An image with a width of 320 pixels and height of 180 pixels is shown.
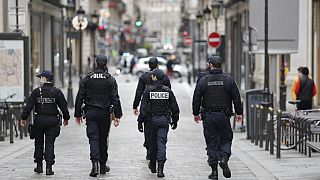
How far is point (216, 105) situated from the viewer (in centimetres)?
1409

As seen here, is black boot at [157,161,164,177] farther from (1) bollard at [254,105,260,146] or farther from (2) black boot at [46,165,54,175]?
(1) bollard at [254,105,260,146]

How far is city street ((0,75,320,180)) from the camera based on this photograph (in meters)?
14.9

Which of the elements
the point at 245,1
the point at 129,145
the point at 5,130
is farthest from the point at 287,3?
the point at 245,1

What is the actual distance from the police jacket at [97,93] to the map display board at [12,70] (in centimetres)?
908

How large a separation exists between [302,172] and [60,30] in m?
40.6

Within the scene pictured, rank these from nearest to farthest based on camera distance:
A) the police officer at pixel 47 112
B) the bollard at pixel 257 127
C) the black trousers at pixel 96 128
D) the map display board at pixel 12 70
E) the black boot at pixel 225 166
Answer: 1. the black boot at pixel 225 166
2. the black trousers at pixel 96 128
3. the police officer at pixel 47 112
4. the bollard at pixel 257 127
5. the map display board at pixel 12 70

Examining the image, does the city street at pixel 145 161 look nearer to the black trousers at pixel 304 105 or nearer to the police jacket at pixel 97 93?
the police jacket at pixel 97 93

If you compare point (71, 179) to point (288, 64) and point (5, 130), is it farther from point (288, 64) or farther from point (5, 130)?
point (288, 64)

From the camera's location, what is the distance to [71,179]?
47.2ft

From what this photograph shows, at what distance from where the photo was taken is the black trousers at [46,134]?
1483 centimetres

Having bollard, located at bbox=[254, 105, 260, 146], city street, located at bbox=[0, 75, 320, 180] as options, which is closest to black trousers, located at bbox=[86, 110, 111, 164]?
city street, located at bbox=[0, 75, 320, 180]

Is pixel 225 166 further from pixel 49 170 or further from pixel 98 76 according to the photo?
pixel 49 170

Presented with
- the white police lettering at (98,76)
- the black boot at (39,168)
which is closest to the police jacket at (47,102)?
the white police lettering at (98,76)

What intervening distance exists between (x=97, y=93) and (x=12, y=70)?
30.9 feet
